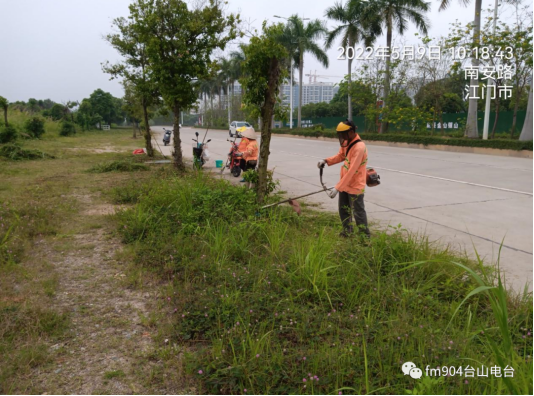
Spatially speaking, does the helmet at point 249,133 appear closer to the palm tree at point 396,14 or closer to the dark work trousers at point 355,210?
the dark work trousers at point 355,210

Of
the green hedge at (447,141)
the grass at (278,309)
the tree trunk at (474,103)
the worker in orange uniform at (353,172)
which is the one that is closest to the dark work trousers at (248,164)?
the grass at (278,309)

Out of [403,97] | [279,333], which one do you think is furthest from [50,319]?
[403,97]

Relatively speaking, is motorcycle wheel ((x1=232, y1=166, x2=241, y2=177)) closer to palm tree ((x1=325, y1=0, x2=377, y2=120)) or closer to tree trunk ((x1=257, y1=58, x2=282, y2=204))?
tree trunk ((x1=257, y1=58, x2=282, y2=204))

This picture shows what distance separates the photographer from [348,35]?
102ft

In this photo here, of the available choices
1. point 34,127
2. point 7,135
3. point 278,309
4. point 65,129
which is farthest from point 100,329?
point 65,129

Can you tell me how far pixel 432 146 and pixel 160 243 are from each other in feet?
62.7

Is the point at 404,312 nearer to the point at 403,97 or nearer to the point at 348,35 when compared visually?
the point at 403,97

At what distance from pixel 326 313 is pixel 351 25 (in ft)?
103

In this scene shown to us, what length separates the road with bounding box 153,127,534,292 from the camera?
4590mm

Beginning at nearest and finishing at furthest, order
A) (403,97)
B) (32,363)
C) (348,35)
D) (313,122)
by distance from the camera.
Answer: (32,363) → (403,97) → (348,35) → (313,122)

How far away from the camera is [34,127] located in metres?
26.7

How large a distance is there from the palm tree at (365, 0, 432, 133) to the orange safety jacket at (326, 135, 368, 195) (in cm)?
2312

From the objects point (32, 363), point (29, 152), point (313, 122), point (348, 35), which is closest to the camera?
point (32, 363)

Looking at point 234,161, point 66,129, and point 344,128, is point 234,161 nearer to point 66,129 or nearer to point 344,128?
point 344,128
